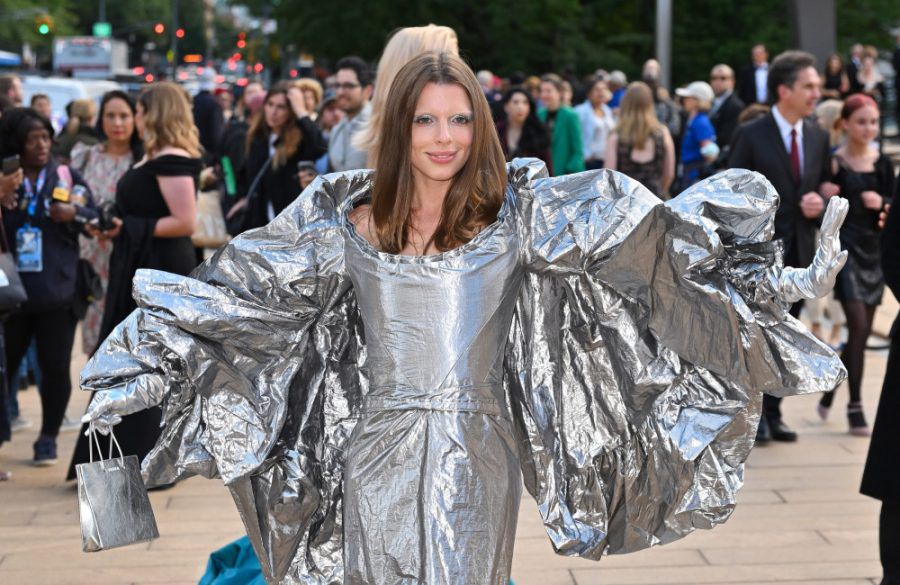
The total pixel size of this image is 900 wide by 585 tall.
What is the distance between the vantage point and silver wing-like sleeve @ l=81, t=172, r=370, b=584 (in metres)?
3.76

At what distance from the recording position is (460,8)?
3394cm

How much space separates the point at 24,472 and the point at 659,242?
4542mm

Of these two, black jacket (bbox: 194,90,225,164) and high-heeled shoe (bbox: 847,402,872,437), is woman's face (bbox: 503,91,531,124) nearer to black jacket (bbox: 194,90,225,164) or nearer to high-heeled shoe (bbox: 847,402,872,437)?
black jacket (bbox: 194,90,225,164)

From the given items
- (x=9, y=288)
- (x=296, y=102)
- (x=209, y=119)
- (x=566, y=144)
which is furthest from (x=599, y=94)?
(x=9, y=288)

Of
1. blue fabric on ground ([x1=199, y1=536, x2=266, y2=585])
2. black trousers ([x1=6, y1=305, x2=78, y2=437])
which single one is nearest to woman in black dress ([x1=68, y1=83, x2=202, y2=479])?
black trousers ([x1=6, y1=305, x2=78, y2=437])

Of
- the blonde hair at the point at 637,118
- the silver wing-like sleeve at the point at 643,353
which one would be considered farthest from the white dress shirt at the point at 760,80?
the silver wing-like sleeve at the point at 643,353

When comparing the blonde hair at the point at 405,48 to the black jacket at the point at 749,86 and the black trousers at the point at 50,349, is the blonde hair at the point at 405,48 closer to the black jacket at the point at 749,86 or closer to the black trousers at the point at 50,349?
the black trousers at the point at 50,349

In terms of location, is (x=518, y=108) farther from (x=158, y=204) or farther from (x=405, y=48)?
(x=405, y=48)

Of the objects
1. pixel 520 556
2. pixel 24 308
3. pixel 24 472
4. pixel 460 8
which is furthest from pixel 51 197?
pixel 460 8

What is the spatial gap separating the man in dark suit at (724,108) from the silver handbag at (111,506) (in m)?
12.2

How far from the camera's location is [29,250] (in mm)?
7270

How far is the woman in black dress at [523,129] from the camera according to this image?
497 inches

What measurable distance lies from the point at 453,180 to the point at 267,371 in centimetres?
79

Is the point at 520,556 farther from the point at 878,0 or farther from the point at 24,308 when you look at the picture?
the point at 878,0
